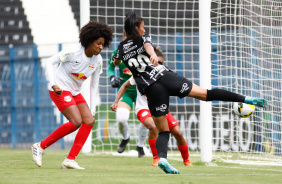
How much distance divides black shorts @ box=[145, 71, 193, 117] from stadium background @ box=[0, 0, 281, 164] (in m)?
2.53

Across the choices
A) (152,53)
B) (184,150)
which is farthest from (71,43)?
(152,53)

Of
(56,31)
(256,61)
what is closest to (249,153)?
(256,61)

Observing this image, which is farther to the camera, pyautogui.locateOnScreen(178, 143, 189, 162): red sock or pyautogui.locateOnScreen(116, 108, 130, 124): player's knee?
pyautogui.locateOnScreen(116, 108, 130, 124): player's knee

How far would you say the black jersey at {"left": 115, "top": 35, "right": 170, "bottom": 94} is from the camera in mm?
4902

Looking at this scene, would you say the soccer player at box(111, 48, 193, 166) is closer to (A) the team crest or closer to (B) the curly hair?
(A) the team crest

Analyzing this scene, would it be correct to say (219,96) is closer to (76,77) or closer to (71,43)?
(76,77)

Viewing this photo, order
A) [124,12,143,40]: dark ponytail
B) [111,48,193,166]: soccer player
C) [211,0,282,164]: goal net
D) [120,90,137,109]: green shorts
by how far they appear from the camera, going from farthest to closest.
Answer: [120,90,137,109]: green shorts → [211,0,282,164]: goal net → [111,48,193,166]: soccer player → [124,12,143,40]: dark ponytail

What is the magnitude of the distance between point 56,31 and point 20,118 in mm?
3902

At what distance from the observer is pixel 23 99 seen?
12.7 meters

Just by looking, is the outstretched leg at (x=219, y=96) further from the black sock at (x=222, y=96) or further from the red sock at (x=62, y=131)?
the red sock at (x=62, y=131)

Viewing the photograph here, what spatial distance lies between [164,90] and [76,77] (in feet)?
4.38

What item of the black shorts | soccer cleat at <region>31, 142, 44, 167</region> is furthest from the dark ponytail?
soccer cleat at <region>31, 142, 44, 167</region>

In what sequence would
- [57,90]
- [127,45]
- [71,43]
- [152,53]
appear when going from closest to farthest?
[152,53] → [127,45] → [57,90] → [71,43]

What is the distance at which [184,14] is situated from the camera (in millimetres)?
10320
